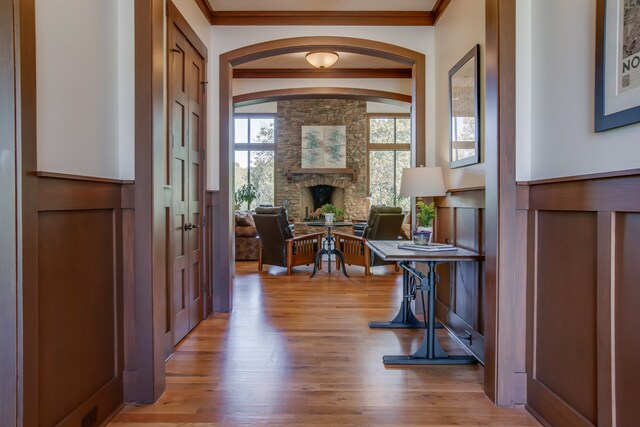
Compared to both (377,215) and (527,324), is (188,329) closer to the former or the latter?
(527,324)

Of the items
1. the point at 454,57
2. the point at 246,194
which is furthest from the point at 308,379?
the point at 246,194

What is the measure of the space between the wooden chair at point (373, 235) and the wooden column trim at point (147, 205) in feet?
12.4

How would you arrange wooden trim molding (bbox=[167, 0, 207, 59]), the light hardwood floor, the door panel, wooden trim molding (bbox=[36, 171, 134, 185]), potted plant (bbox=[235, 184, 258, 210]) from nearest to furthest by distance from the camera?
1. wooden trim molding (bbox=[36, 171, 134, 185])
2. the light hardwood floor
3. wooden trim molding (bbox=[167, 0, 207, 59])
4. the door panel
5. potted plant (bbox=[235, 184, 258, 210])

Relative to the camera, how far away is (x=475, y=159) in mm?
2861

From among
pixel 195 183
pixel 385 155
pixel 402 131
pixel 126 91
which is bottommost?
pixel 195 183

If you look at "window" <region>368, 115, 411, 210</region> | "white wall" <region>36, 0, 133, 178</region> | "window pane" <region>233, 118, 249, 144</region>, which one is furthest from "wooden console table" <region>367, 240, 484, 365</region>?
"window pane" <region>233, 118, 249, 144</region>

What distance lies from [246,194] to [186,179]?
278 inches

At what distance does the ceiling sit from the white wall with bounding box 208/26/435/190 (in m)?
0.18

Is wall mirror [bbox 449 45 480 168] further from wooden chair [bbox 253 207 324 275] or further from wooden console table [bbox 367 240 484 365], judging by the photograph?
wooden chair [bbox 253 207 324 275]

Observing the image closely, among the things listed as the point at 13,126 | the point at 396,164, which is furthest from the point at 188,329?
the point at 396,164

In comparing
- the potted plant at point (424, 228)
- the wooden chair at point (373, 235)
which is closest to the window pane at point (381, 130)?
the wooden chair at point (373, 235)

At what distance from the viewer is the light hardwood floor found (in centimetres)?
206

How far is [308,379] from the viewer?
2.49 m

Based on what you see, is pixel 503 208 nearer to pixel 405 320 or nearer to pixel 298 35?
pixel 405 320
